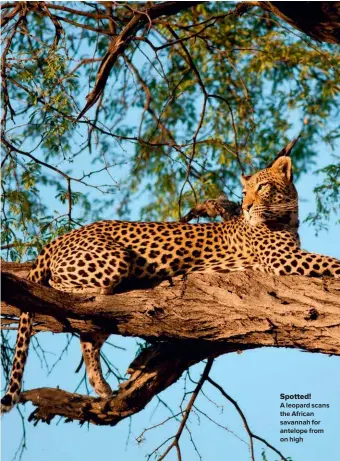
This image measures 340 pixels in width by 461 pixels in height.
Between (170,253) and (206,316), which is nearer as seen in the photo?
(206,316)

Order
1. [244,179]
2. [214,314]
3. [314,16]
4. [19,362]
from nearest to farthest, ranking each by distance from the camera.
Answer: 1. [214,314]
2. [19,362]
3. [314,16]
4. [244,179]

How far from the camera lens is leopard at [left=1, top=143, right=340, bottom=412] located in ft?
23.1

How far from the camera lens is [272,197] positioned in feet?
25.7

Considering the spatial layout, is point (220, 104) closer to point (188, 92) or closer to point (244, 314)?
point (188, 92)

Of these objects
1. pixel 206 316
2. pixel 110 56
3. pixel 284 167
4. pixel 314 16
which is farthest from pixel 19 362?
pixel 314 16

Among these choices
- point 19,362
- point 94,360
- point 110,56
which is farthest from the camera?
point 110,56

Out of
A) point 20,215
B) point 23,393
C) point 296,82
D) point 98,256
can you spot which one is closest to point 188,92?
point 296,82

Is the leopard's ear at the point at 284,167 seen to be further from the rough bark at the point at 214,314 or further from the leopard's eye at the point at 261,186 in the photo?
the rough bark at the point at 214,314

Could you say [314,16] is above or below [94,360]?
above

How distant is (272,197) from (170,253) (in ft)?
3.73

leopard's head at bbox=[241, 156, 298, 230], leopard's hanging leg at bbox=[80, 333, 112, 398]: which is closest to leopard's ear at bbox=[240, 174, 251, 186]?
leopard's head at bbox=[241, 156, 298, 230]

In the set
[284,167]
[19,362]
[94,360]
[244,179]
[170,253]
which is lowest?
[19,362]

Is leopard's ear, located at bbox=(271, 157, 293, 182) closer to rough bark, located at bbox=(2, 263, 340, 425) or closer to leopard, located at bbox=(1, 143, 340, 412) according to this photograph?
leopard, located at bbox=(1, 143, 340, 412)

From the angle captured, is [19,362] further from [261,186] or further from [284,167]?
[284,167]
